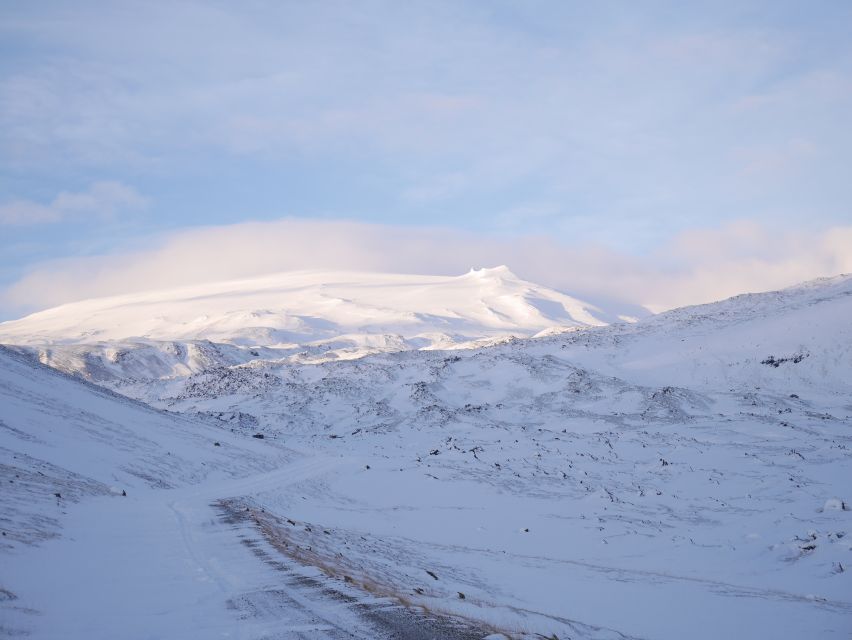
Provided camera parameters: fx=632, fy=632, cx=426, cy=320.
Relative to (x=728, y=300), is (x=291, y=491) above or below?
below

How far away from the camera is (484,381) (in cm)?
5975

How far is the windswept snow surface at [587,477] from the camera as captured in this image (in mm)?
11641

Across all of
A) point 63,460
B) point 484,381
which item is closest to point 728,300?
point 484,381

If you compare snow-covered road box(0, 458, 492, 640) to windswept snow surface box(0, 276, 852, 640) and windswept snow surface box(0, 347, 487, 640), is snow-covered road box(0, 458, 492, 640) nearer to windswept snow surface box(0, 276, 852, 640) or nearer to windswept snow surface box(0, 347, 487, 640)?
windswept snow surface box(0, 347, 487, 640)

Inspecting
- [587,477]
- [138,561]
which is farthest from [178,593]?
[587,477]

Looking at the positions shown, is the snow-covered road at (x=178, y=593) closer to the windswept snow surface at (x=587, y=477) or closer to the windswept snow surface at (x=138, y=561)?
the windswept snow surface at (x=138, y=561)

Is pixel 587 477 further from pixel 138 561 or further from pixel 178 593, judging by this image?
pixel 178 593

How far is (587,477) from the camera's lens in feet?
90.2

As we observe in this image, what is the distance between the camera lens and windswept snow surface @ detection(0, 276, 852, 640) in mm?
11641

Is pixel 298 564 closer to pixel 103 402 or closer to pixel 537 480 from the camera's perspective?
pixel 537 480

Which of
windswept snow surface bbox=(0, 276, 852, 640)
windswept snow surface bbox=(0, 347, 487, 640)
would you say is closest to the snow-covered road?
windswept snow surface bbox=(0, 347, 487, 640)

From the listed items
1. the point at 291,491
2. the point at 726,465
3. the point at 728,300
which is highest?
the point at 728,300

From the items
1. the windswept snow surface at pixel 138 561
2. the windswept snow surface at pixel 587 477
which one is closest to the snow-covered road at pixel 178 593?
the windswept snow surface at pixel 138 561

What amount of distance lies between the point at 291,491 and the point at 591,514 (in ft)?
38.3
